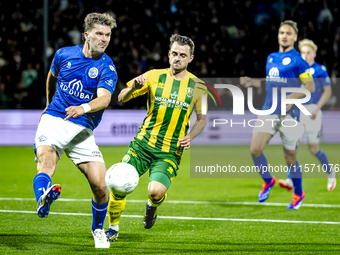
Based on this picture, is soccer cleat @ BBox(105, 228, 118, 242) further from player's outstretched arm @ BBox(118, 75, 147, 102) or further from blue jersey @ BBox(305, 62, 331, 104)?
blue jersey @ BBox(305, 62, 331, 104)

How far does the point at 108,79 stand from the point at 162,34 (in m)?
12.3

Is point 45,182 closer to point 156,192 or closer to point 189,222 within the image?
point 156,192

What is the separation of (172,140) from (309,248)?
1693 mm

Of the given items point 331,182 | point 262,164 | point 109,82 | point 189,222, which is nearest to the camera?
point 109,82

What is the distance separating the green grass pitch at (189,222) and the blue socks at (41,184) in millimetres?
714

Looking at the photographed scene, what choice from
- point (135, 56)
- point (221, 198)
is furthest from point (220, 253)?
point (135, 56)

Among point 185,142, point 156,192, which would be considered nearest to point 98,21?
point 185,142

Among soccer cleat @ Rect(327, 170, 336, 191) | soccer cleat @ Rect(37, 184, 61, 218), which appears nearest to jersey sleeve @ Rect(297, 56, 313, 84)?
soccer cleat @ Rect(327, 170, 336, 191)

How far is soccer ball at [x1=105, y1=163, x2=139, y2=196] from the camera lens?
456 centimetres

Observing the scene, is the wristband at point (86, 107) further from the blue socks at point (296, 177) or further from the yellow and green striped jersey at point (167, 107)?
the blue socks at point (296, 177)

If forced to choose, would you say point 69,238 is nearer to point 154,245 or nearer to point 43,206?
point 154,245

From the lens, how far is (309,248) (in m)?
4.79

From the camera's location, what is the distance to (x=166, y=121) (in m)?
5.15

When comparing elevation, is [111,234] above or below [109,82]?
below
